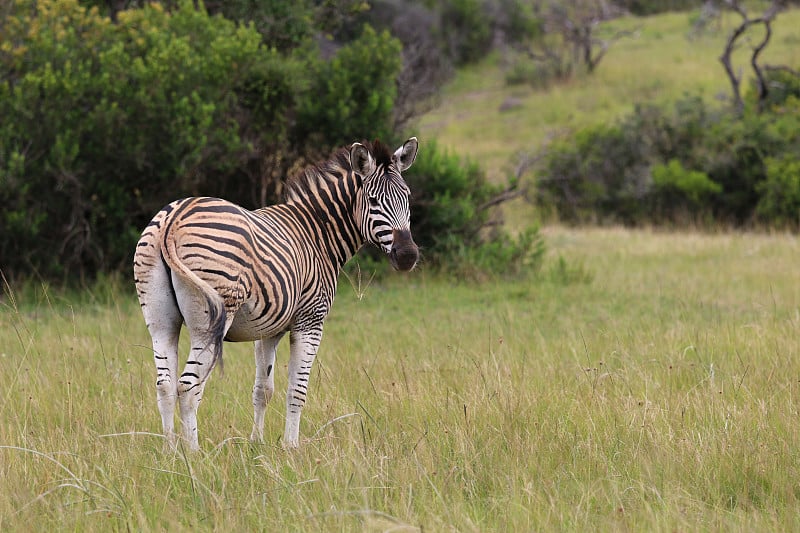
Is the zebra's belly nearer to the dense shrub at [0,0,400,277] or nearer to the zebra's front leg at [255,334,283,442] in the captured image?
the zebra's front leg at [255,334,283,442]

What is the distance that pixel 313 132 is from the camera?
13.0m

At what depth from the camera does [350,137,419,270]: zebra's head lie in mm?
5387

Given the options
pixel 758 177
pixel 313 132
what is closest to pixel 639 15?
pixel 758 177

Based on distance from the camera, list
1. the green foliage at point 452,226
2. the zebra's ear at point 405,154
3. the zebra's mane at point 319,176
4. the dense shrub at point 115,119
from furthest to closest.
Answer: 1. the green foliage at point 452,226
2. the dense shrub at point 115,119
3. the zebra's mane at point 319,176
4. the zebra's ear at point 405,154

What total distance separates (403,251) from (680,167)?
16.4 m

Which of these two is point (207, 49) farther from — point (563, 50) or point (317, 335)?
point (563, 50)

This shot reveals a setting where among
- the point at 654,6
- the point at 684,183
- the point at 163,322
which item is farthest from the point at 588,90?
Result: the point at 163,322

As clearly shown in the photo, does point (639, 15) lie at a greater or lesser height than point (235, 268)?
lesser

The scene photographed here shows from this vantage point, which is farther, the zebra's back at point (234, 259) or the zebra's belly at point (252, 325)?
the zebra's belly at point (252, 325)

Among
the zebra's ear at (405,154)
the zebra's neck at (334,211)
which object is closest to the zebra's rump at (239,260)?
the zebra's neck at (334,211)

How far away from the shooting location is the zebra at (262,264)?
475 cm

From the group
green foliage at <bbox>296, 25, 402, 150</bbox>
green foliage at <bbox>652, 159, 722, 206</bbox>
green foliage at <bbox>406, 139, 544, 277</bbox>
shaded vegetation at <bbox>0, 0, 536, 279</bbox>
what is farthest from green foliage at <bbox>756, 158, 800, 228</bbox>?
green foliage at <bbox>296, 25, 402, 150</bbox>

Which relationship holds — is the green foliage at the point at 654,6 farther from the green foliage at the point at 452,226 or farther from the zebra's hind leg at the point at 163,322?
the zebra's hind leg at the point at 163,322

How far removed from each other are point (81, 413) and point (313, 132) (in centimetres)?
783
